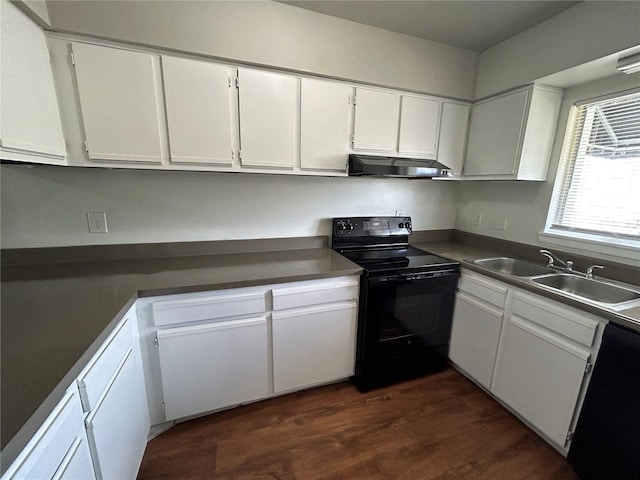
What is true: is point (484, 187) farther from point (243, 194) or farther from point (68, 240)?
point (68, 240)

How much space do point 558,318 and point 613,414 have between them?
44cm

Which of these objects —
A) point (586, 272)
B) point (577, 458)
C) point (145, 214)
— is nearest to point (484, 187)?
point (586, 272)

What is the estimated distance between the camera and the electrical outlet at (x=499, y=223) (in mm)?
2275

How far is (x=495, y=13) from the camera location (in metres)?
1.67

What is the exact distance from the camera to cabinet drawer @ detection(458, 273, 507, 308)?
1.74 meters

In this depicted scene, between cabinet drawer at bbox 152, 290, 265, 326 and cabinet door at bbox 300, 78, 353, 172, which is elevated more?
cabinet door at bbox 300, 78, 353, 172

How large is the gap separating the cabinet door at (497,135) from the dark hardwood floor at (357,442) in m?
1.73

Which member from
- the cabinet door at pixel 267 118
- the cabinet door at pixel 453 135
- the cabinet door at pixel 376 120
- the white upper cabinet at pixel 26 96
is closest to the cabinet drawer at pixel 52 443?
the white upper cabinet at pixel 26 96

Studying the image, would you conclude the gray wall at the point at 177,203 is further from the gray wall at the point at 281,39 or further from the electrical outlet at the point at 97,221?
the gray wall at the point at 281,39

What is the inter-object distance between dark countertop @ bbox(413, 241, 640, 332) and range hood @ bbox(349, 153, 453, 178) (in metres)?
0.66

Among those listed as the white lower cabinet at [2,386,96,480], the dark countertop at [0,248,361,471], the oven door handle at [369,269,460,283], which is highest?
the dark countertop at [0,248,361,471]

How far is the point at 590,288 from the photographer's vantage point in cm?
169

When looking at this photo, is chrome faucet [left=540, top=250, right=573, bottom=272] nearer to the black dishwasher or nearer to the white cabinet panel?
the black dishwasher

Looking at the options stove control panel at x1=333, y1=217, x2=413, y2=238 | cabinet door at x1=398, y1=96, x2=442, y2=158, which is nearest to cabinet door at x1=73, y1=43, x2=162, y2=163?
Result: stove control panel at x1=333, y1=217, x2=413, y2=238
